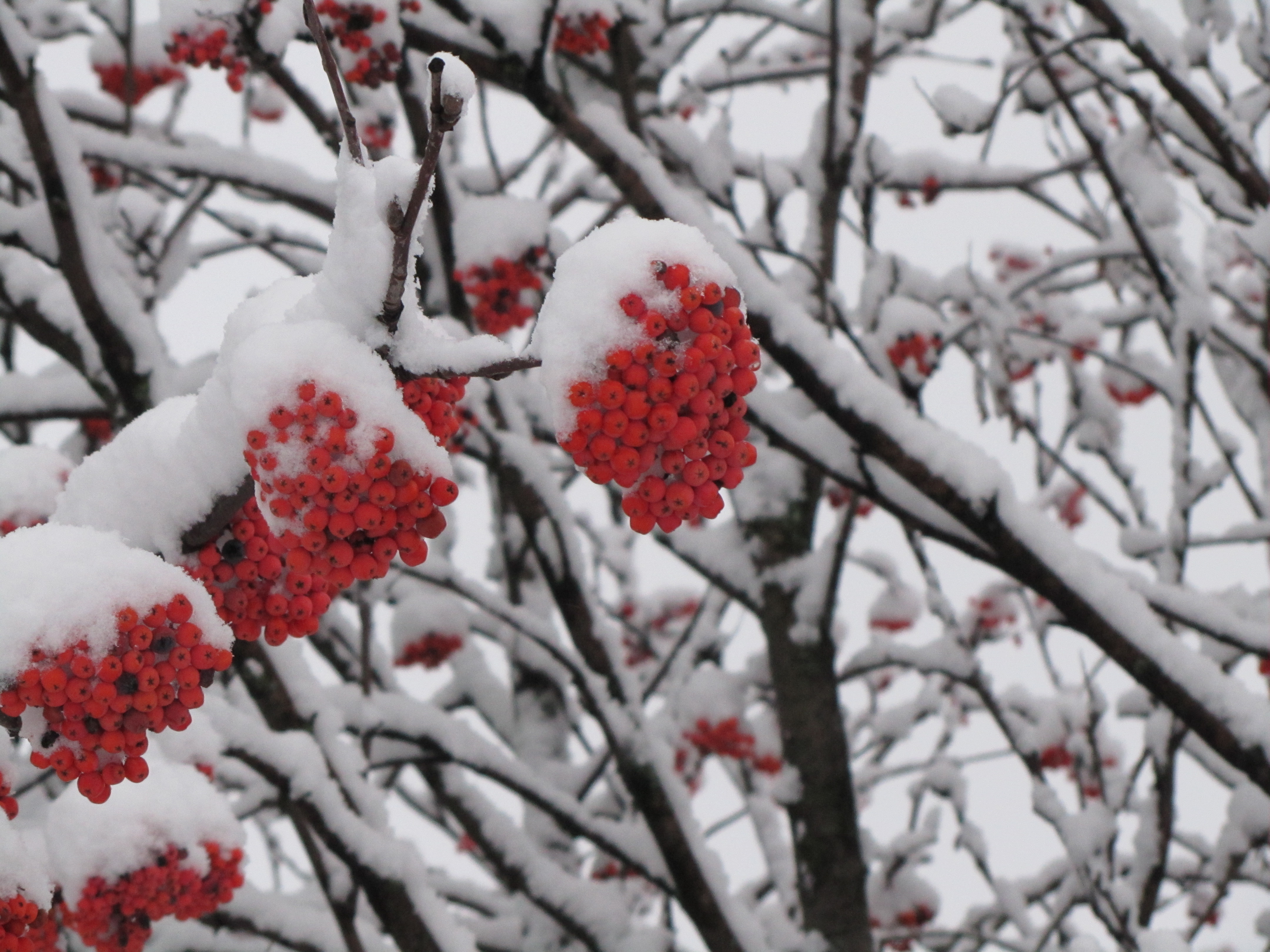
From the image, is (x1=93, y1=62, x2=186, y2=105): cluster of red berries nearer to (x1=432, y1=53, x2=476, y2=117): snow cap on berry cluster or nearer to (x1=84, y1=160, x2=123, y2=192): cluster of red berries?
(x1=84, y1=160, x2=123, y2=192): cluster of red berries

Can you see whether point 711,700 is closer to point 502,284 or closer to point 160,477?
point 502,284

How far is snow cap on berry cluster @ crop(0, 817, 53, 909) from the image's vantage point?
1.80 metres

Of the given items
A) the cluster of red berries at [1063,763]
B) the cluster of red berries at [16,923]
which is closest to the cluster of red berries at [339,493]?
the cluster of red berries at [16,923]

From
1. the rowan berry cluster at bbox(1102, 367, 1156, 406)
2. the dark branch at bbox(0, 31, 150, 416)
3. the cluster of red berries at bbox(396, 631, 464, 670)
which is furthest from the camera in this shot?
the rowan berry cluster at bbox(1102, 367, 1156, 406)

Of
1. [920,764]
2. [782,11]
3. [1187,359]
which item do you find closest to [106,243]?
[782,11]

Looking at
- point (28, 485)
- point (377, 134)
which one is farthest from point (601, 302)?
point (377, 134)

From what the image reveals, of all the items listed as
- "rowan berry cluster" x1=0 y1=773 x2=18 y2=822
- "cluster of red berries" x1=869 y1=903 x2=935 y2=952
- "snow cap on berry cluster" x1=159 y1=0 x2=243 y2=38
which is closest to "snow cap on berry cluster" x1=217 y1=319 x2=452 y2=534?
"rowan berry cluster" x1=0 y1=773 x2=18 y2=822

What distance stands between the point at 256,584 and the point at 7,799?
25.1 inches

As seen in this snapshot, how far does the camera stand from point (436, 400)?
1528 millimetres

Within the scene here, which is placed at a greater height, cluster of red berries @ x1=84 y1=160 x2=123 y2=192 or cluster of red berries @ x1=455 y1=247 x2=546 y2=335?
cluster of red berries @ x1=84 y1=160 x2=123 y2=192

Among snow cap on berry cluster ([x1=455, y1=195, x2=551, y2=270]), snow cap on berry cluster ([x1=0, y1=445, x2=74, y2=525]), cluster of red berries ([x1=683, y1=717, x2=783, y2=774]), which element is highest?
snow cap on berry cluster ([x1=455, y1=195, x2=551, y2=270])

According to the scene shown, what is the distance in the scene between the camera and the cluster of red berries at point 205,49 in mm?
3113

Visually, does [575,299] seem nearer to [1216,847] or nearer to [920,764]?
[1216,847]

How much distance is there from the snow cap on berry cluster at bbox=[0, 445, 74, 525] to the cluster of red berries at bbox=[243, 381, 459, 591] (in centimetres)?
134
